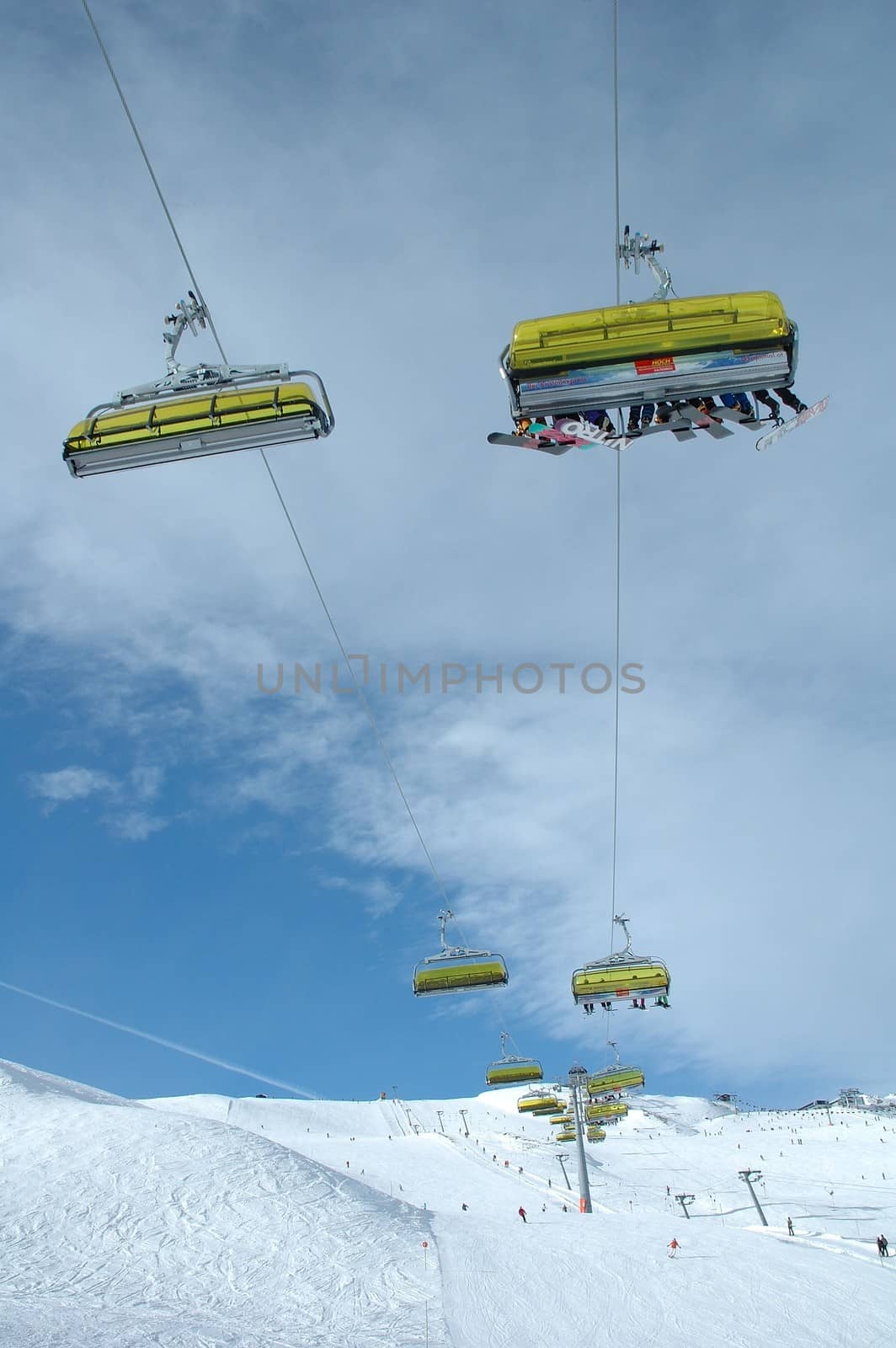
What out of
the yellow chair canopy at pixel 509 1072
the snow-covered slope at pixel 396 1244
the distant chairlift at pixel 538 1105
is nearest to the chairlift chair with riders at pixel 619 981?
the snow-covered slope at pixel 396 1244

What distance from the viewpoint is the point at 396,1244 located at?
31.7m

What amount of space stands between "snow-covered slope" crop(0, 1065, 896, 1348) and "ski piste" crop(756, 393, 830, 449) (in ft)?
66.9

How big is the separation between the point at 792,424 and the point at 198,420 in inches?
275

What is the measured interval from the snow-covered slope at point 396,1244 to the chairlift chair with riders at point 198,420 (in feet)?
66.2

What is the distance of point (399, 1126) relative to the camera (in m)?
93.1

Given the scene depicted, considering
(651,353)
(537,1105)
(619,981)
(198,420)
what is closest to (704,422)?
(651,353)

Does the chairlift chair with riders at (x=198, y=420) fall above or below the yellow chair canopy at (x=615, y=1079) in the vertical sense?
above

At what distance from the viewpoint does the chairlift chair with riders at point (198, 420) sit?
9.60 metres

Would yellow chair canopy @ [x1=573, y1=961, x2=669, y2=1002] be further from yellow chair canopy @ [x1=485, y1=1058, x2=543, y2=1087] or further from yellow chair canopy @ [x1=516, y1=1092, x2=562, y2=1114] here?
yellow chair canopy @ [x1=516, y1=1092, x2=562, y2=1114]

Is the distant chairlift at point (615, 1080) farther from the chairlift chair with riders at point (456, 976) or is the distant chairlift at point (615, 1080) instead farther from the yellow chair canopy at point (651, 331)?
the yellow chair canopy at point (651, 331)

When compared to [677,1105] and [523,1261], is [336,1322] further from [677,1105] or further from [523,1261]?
[677,1105]

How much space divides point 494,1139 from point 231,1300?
56739 mm

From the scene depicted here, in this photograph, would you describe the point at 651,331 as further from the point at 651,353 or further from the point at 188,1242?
the point at 188,1242

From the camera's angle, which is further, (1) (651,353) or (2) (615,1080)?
(2) (615,1080)
